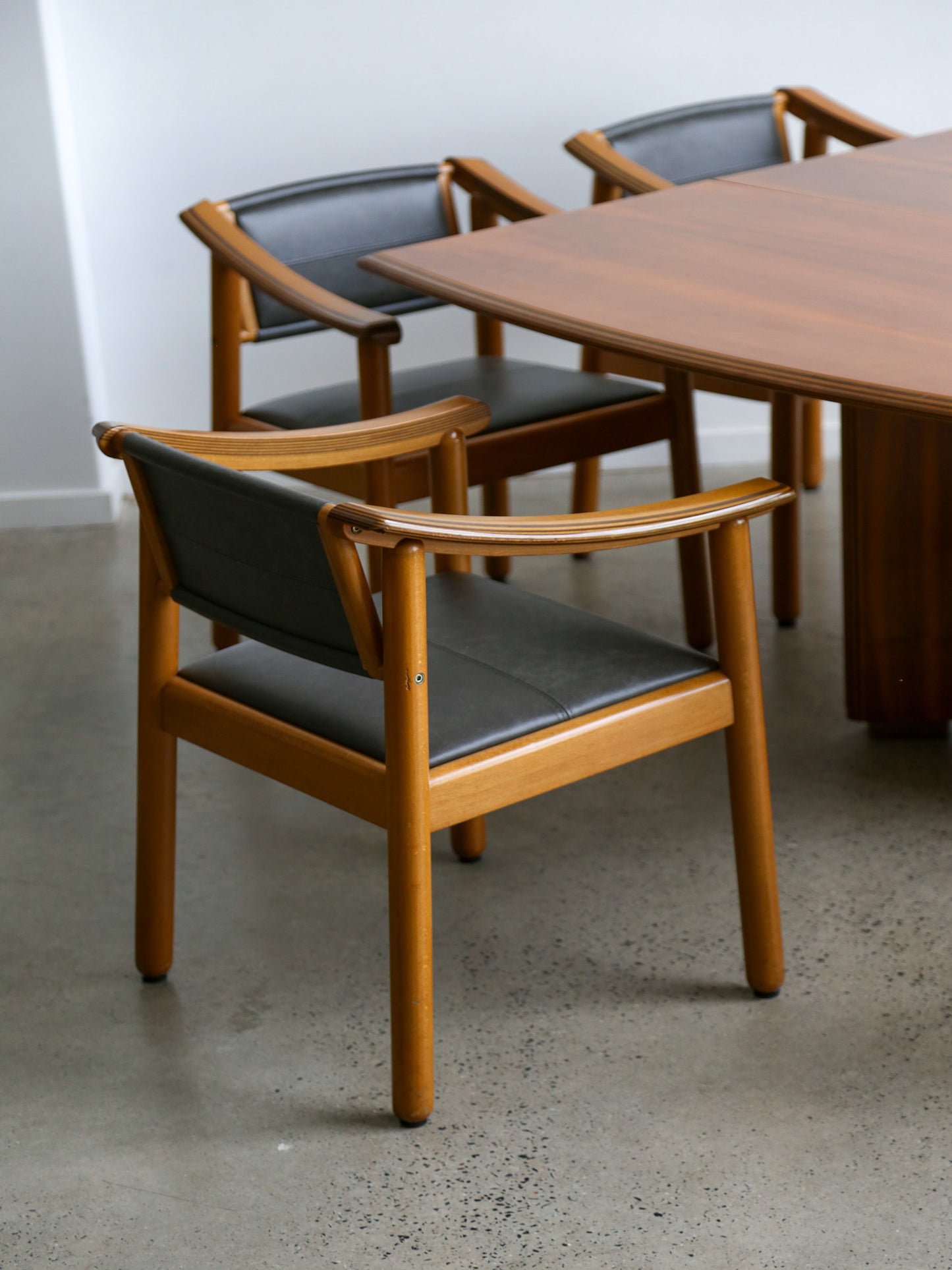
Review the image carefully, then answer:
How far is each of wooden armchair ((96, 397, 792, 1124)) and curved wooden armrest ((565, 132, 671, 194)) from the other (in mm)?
974

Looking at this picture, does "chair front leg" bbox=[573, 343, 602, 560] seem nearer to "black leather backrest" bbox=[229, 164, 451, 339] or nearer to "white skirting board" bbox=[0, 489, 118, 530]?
"black leather backrest" bbox=[229, 164, 451, 339]

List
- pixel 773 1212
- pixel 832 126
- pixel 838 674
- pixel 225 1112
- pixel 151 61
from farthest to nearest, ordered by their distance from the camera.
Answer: pixel 151 61, pixel 832 126, pixel 838 674, pixel 225 1112, pixel 773 1212

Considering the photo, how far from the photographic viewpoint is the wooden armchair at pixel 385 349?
7.29ft

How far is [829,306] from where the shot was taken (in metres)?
1.75

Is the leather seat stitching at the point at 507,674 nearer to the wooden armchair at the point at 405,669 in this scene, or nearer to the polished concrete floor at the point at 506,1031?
the wooden armchair at the point at 405,669

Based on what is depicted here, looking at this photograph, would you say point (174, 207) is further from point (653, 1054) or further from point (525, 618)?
point (653, 1054)

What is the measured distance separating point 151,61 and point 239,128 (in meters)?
0.22

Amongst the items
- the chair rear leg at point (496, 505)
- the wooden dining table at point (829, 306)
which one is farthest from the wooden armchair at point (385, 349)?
the chair rear leg at point (496, 505)

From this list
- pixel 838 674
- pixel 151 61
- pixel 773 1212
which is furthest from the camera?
pixel 151 61

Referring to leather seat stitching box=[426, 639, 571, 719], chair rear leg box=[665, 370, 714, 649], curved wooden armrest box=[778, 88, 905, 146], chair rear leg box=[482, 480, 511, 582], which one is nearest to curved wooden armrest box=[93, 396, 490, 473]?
leather seat stitching box=[426, 639, 571, 719]

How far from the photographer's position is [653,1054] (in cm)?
165

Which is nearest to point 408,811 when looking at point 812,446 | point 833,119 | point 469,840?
point 469,840

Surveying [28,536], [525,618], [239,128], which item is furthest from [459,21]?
[525,618]

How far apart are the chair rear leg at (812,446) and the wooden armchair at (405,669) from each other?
5.34 feet
